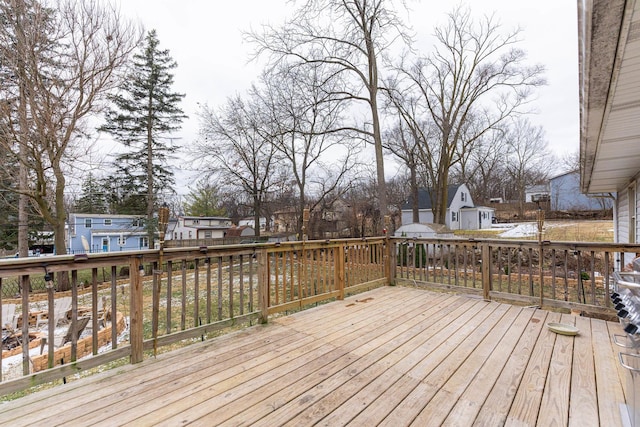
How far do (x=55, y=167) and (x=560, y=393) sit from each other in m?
10.1

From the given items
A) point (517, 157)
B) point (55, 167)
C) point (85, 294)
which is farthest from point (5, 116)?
point (517, 157)

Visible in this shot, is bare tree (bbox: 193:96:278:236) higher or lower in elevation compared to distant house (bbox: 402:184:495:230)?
higher

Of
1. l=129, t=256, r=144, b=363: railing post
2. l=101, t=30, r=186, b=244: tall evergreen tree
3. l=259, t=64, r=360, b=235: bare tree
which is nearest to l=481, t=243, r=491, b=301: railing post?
l=129, t=256, r=144, b=363: railing post

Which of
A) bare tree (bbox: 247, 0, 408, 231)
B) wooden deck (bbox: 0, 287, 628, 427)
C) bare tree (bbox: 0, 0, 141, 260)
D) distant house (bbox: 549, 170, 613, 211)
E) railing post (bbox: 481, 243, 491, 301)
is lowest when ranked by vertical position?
wooden deck (bbox: 0, 287, 628, 427)

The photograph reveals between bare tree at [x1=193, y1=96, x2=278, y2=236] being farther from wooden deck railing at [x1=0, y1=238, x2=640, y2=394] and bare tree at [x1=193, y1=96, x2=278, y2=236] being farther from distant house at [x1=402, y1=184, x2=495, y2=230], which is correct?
distant house at [x1=402, y1=184, x2=495, y2=230]

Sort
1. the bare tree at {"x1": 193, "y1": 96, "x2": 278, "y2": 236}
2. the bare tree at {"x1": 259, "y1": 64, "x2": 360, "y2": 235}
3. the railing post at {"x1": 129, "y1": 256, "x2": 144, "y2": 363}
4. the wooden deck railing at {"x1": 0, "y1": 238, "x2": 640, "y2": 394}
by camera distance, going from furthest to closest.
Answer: the bare tree at {"x1": 193, "y1": 96, "x2": 278, "y2": 236} → the bare tree at {"x1": 259, "y1": 64, "x2": 360, "y2": 235} → the railing post at {"x1": 129, "y1": 256, "x2": 144, "y2": 363} → the wooden deck railing at {"x1": 0, "y1": 238, "x2": 640, "y2": 394}

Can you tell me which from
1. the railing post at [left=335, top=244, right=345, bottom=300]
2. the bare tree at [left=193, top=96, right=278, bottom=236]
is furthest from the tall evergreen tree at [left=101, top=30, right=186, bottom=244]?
the railing post at [left=335, top=244, right=345, bottom=300]

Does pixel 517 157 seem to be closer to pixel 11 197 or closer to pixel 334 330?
pixel 334 330

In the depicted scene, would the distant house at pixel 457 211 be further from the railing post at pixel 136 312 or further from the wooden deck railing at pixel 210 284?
the railing post at pixel 136 312

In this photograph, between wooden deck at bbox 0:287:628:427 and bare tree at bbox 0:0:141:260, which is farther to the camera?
bare tree at bbox 0:0:141:260

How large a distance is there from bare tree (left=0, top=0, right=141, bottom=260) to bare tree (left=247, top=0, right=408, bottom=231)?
3596 mm

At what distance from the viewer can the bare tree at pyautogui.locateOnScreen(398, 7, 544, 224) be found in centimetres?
1235

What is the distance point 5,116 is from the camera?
6.11 meters

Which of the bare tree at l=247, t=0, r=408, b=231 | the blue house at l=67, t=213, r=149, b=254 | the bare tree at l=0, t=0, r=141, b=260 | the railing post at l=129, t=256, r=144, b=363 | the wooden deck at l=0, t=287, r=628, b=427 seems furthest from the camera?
the blue house at l=67, t=213, r=149, b=254
